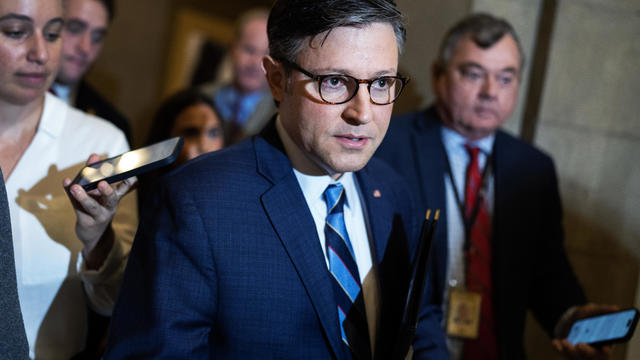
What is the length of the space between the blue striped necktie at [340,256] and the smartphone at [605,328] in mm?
984

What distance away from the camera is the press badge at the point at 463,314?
2.35m

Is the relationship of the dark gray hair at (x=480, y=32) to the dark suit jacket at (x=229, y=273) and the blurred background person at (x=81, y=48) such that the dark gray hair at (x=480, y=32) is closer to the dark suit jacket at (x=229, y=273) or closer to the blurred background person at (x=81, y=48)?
the dark suit jacket at (x=229, y=273)

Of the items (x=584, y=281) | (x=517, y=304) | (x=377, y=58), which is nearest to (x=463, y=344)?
(x=517, y=304)

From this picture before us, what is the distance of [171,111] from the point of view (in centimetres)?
287

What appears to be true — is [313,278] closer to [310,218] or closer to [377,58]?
[310,218]

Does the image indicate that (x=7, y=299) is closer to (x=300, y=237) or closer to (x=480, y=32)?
(x=300, y=237)

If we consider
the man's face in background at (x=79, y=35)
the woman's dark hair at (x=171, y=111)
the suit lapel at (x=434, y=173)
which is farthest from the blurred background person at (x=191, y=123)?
the suit lapel at (x=434, y=173)

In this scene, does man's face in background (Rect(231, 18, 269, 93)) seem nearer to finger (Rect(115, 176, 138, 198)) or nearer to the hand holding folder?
finger (Rect(115, 176, 138, 198))

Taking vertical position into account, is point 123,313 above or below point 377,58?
below

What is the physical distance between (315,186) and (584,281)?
199 cm

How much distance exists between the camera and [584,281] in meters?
2.92

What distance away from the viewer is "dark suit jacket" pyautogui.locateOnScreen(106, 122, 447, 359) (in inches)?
53.2

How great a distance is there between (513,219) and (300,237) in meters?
1.37

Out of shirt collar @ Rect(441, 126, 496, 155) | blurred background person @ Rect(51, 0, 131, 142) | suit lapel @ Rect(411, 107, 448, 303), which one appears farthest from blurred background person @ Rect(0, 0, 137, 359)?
shirt collar @ Rect(441, 126, 496, 155)
